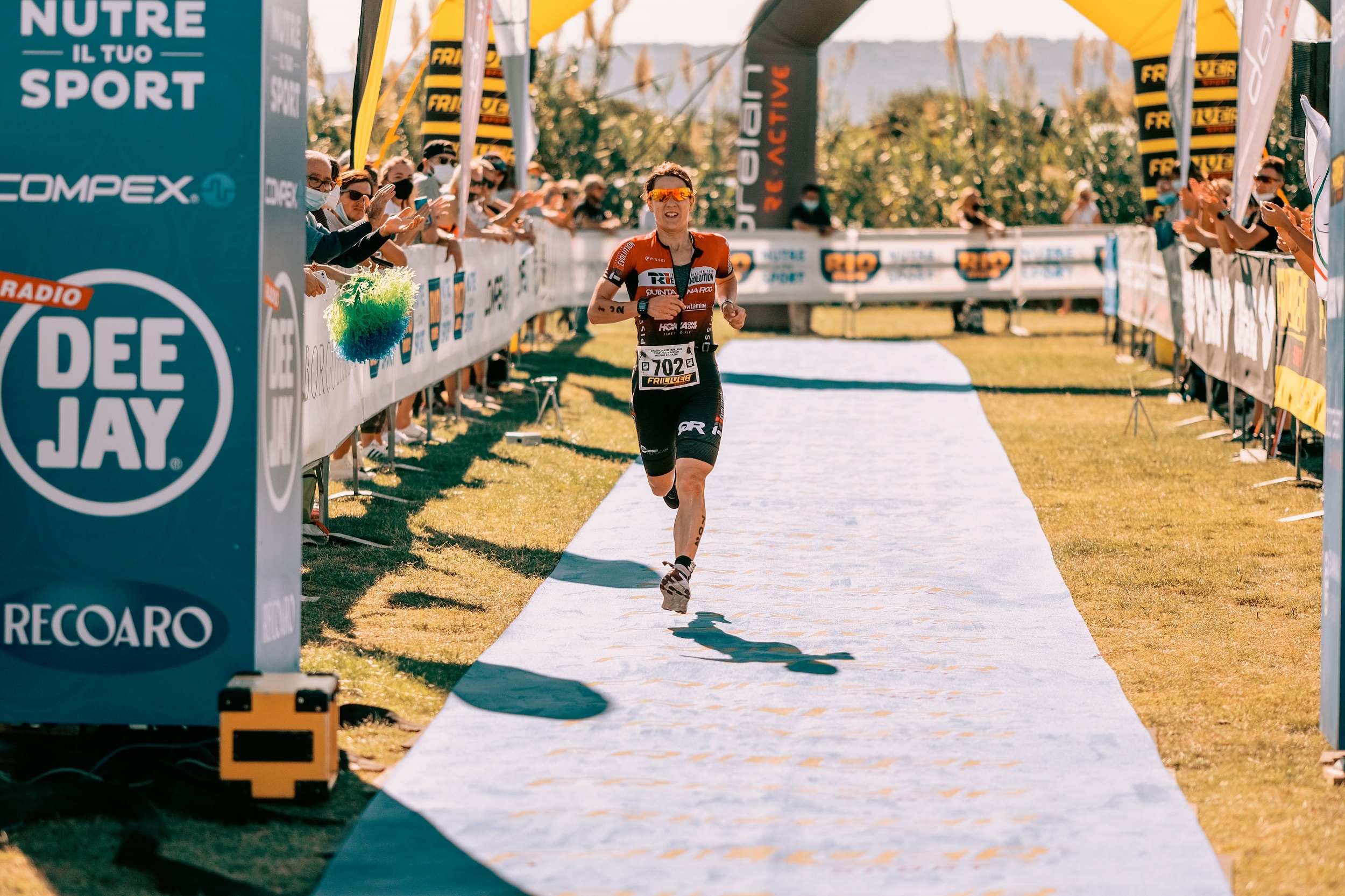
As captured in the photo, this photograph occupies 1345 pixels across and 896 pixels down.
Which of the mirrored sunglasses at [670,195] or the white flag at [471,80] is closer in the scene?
the mirrored sunglasses at [670,195]

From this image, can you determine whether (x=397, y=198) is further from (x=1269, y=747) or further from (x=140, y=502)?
(x=1269, y=747)

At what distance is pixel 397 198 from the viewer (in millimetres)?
11812

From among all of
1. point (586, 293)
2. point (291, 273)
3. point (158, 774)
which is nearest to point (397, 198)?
point (291, 273)

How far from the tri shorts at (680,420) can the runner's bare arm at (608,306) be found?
0.30m

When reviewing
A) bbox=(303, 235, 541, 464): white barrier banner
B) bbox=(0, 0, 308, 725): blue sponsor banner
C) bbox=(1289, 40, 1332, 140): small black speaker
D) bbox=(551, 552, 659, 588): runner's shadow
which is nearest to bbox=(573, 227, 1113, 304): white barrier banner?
bbox=(303, 235, 541, 464): white barrier banner

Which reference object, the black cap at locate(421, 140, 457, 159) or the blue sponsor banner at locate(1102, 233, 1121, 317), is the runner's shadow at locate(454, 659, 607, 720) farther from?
the blue sponsor banner at locate(1102, 233, 1121, 317)

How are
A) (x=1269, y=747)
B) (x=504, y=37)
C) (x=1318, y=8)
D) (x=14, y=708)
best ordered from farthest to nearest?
(x=504, y=37)
(x=1318, y=8)
(x=1269, y=747)
(x=14, y=708)

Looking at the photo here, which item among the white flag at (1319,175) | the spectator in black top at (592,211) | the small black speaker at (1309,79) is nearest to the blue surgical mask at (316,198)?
the white flag at (1319,175)

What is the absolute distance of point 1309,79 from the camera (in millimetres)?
11727

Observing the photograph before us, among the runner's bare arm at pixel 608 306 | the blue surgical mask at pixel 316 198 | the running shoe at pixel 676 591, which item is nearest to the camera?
the running shoe at pixel 676 591

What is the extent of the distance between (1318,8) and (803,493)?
21.5 ft

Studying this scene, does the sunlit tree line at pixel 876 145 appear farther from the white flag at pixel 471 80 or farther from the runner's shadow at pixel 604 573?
the runner's shadow at pixel 604 573

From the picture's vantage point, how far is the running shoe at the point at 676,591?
741cm

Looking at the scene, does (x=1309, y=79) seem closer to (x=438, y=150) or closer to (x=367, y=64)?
(x=367, y=64)
